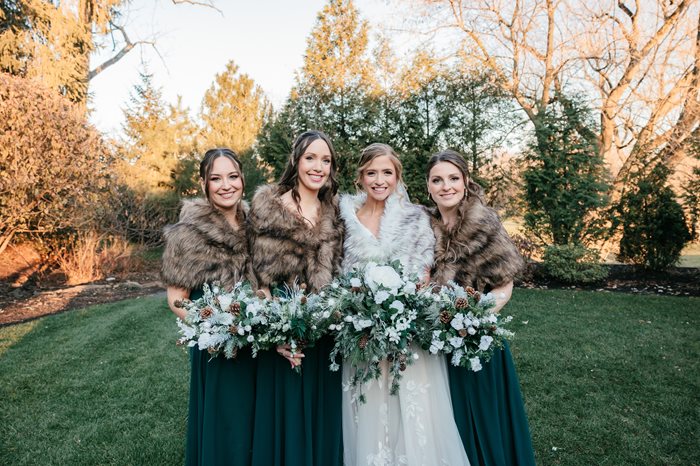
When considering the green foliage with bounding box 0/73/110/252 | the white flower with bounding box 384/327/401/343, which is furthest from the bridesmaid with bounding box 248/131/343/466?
the green foliage with bounding box 0/73/110/252

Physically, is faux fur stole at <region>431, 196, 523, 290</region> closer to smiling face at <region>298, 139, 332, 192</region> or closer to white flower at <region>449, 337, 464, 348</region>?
white flower at <region>449, 337, 464, 348</region>

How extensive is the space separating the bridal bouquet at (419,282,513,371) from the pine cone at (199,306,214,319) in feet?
3.94

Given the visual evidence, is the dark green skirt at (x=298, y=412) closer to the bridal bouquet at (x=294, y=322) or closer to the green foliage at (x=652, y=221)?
the bridal bouquet at (x=294, y=322)

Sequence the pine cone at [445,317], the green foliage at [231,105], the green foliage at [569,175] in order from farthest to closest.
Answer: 1. the green foliage at [231,105]
2. the green foliage at [569,175]
3. the pine cone at [445,317]

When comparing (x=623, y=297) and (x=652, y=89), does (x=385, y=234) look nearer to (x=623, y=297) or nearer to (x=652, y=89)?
(x=623, y=297)

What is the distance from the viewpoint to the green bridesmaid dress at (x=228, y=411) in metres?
2.68

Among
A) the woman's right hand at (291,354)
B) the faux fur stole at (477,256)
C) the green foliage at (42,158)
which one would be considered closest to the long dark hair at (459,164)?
the faux fur stole at (477,256)

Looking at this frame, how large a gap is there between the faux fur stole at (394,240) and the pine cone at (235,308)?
92 centimetres

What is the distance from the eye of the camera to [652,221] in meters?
9.96

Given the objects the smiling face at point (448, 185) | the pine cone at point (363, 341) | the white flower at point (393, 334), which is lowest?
the pine cone at point (363, 341)

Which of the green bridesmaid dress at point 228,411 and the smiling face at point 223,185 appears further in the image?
the smiling face at point 223,185

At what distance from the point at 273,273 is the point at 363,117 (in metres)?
8.83

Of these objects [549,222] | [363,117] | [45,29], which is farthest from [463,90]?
[45,29]

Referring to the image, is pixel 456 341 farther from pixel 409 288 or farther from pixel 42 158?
pixel 42 158
